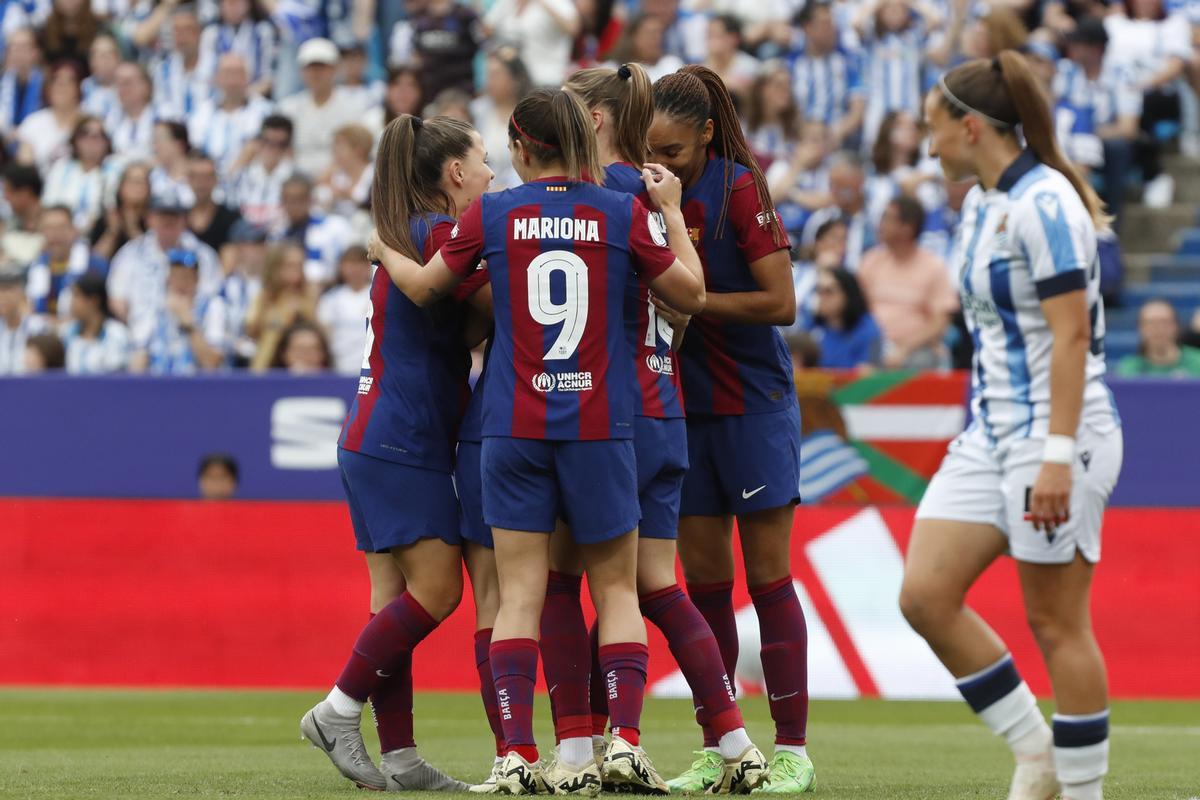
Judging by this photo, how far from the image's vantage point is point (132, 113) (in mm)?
17906

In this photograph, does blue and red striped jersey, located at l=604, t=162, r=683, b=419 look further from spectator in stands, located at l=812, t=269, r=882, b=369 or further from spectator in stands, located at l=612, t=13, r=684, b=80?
spectator in stands, located at l=612, t=13, r=684, b=80

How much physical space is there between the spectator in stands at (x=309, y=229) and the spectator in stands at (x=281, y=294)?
944 millimetres

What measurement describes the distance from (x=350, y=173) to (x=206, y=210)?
120cm

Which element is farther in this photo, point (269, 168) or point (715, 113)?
point (269, 168)

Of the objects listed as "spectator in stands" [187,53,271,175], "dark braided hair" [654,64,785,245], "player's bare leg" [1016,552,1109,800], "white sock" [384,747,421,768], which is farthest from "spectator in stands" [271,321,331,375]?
"player's bare leg" [1016,552,1109,800]

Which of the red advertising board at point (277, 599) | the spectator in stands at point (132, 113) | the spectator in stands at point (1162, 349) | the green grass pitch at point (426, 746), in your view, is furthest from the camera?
the spectator in stands at point (132, 113)

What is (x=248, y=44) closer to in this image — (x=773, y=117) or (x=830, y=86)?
(x=773, y=117)

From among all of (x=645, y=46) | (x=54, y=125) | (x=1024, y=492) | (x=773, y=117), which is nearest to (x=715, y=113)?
(x=1024, y=492)

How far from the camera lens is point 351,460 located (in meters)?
6.69

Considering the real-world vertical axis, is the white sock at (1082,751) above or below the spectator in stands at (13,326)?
below

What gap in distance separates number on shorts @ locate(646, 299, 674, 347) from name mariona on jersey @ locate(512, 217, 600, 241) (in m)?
0.44

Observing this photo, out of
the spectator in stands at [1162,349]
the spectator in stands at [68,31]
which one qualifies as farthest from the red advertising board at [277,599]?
the spectator in stands at [68,31]

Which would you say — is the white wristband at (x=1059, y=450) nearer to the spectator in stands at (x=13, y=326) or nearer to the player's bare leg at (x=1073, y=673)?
the player's bare leg at (x=1073, y=673)

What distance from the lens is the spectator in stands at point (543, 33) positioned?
17.0 metres
